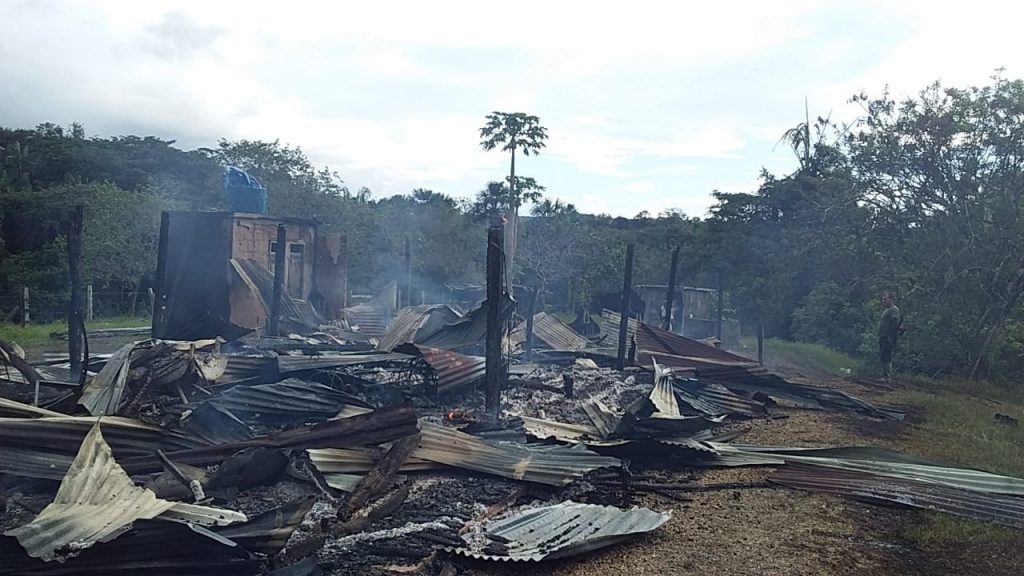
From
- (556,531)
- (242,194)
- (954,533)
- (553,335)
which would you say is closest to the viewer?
(556,531)

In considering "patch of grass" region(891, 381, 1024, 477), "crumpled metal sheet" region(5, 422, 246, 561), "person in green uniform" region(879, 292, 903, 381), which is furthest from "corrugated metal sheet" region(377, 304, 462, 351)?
"person in green uniform" region(879, 292, 903, 381)

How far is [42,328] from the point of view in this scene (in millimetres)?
17203

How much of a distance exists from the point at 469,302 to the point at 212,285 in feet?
18.9

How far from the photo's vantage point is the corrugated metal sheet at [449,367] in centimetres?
881

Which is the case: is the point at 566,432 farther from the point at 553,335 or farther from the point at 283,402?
the point at 553,335

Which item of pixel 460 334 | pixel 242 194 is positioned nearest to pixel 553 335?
pixel 460 334

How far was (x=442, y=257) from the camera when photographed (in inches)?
1239

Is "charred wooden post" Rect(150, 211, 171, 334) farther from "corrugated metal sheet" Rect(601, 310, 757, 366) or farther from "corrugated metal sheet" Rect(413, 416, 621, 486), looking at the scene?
"corrugated metal sheet" Rect(601, 310, 757, 366)

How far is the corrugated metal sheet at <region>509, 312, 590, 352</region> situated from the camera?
50.3 feet

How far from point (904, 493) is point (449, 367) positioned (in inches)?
193

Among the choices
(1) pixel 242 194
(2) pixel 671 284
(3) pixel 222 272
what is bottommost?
(3) pixel 222 272

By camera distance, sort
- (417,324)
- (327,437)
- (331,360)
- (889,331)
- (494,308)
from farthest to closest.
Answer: (889,331)
(417,324)
(331,360)
(494,308)
(327,437)

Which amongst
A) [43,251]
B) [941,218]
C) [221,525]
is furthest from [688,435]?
[43,251]

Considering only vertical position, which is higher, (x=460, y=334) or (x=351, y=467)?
(x=460, y=334)
